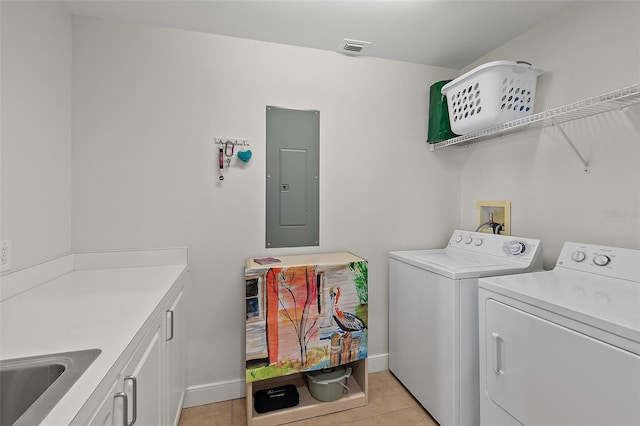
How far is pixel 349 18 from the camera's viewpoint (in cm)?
181

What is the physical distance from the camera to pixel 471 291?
1.63m

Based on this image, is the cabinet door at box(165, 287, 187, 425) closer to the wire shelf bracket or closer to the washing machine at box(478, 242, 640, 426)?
the washing machine at box(478, 242, 640, 426)

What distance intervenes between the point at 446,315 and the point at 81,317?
1643 mm

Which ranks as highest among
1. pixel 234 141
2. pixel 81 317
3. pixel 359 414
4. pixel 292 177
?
pixel 234 141

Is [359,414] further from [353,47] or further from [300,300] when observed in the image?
[353,47]

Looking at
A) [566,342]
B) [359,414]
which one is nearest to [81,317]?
[359,414]

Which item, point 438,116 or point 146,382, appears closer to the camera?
point 146,382

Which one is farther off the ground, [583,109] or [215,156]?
[583,109]

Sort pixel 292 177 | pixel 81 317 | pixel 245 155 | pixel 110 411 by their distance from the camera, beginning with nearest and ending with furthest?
1. pixel 110 411
2. pixel 81 317
3. pixel 245 155
4. pixel 292 177

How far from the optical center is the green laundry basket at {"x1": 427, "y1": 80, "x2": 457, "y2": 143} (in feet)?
7.29

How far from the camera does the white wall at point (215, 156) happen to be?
71.0 inches

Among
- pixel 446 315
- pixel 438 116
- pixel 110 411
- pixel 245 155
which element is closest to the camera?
pixel 110 411

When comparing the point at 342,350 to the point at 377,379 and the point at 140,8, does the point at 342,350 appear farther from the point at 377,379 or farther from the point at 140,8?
the point at 140,8

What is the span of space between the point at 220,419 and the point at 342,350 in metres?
0.84
